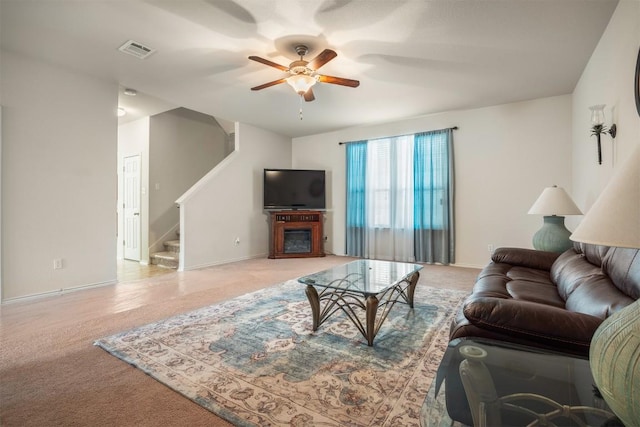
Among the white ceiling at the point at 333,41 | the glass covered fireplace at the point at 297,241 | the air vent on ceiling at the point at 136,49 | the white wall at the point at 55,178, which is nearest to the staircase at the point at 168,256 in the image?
the white wall at the point at 55,178

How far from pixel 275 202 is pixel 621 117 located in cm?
487

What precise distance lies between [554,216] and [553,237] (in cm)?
29

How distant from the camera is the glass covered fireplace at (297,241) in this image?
5.91 meters

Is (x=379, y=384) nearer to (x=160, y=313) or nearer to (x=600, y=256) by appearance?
(x=600, y=256)

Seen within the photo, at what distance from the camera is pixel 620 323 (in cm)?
76

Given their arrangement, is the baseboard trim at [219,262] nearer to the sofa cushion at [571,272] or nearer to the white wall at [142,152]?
the white wall at [142,152]

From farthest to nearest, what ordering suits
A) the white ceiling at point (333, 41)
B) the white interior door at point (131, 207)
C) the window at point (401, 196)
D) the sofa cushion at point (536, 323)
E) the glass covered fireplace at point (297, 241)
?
the glass covered fireplace at point (297, 241)
the white interior door at point (131, 207)
the window at point (401, 196)
the white ceiling at point (333, 41)
the sofa cushion at point (536, 323)

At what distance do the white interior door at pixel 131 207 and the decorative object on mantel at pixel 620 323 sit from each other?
6416 millimetres

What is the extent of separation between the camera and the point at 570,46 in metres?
2.88

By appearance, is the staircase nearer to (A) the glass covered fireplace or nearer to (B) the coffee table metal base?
(A) the glass covered fireplace

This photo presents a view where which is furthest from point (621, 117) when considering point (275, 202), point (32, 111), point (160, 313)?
point (32, 111)

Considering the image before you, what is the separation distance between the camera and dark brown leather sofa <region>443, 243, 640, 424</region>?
111cm

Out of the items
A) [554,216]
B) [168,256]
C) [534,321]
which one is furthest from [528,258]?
[168,256]

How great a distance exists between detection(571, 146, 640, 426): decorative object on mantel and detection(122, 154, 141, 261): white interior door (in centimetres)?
642
